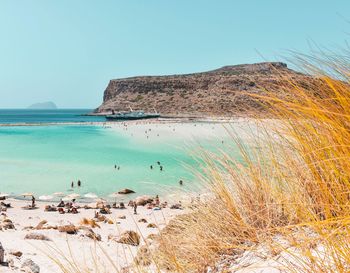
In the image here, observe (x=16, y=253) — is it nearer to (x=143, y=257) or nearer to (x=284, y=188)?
(x=143, y=257)

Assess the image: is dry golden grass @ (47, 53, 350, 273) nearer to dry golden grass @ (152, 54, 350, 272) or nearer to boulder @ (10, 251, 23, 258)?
dry golden grass @ (152, 54, 350, 272)

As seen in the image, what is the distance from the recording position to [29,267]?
12.2 feet

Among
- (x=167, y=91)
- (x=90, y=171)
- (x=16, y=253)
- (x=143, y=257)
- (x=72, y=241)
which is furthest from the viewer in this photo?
(x=167, y=91)

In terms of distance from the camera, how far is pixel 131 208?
9.55 m

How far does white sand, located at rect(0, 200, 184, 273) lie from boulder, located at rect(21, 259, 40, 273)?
109 mm

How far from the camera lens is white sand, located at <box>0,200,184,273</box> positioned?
367 cm

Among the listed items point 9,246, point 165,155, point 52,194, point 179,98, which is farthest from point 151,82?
point 9,246

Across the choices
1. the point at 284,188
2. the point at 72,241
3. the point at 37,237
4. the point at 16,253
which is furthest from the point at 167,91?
the point at 284,188

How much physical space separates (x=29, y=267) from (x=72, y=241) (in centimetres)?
164

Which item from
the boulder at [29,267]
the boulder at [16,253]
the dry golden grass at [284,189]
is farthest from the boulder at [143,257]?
the boulder at [16,253]

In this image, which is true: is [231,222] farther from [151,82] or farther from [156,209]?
[151,82]

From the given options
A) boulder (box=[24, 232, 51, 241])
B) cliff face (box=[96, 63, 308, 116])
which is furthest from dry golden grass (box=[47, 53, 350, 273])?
cliff face (box=[96, 63, 308, 116])

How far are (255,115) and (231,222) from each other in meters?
0.97

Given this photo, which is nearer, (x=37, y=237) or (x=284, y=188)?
(x=284, y=188)
